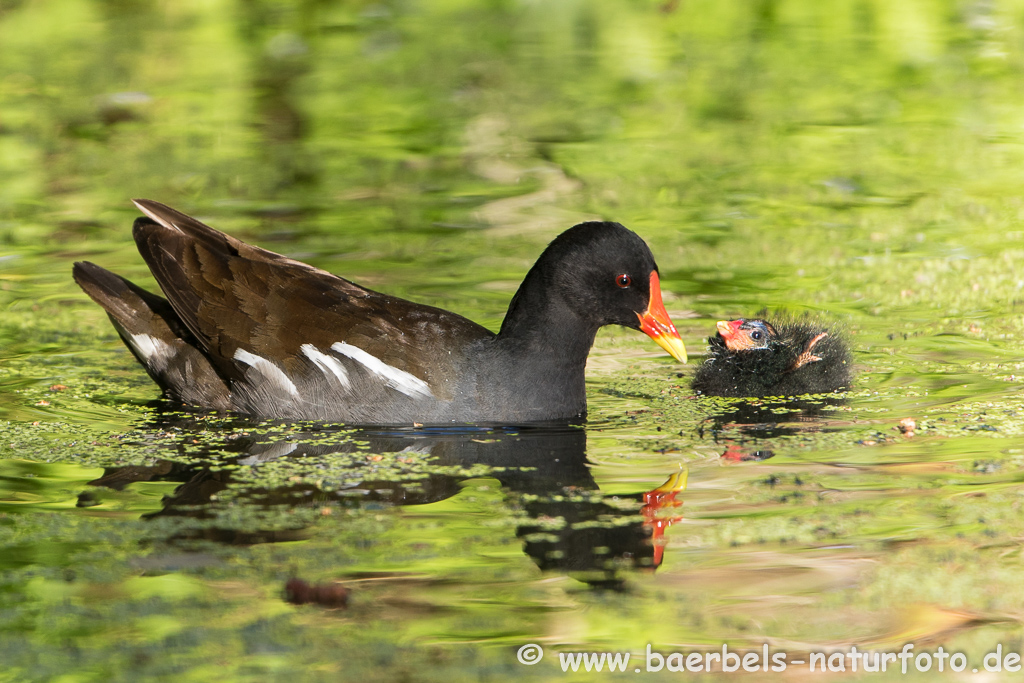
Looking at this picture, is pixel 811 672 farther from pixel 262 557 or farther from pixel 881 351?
pixel 881 351

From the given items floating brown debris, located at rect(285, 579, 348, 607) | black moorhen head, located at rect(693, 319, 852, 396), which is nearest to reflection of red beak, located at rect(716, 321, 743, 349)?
black moorhen head, located at rect(693, 319, 852, 396)

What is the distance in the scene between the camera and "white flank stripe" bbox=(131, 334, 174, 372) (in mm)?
5684

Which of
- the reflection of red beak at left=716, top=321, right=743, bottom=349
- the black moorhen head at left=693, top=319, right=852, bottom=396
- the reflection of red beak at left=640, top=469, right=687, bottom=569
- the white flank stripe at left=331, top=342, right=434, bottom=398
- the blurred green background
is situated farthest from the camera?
the reflection of red beak at left=716, top=321, right=743, bottom=349

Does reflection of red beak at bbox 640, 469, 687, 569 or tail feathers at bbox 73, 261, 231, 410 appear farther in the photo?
tail feathers at bbox 73, 261, 231, 410

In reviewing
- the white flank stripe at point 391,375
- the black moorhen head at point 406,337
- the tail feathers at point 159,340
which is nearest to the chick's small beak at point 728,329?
the black moorhen head at point 406,337

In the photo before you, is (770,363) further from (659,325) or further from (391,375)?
(391,375)

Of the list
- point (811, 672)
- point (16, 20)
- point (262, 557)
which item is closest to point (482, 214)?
point (262, 557)

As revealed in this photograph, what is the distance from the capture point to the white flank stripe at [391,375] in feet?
16.6

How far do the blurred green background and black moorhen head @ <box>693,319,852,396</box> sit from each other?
0.17 meters

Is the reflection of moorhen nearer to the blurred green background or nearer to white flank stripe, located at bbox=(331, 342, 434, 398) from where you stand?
the blurred green background

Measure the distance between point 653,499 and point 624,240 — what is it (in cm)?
121

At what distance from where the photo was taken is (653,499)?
4332mm

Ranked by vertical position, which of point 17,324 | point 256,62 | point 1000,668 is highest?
point 256,62

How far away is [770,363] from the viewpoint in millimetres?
5699
